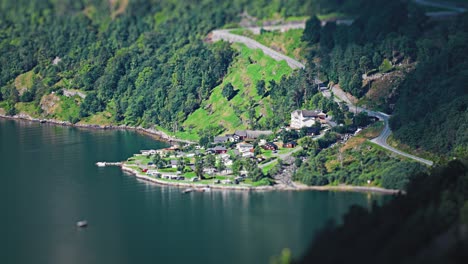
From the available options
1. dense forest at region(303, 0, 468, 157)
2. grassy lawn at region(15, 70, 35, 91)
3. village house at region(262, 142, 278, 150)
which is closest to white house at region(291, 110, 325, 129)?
village house at region(262, 142, 278, 150)

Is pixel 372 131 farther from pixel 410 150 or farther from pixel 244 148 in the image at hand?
pixel 244 148

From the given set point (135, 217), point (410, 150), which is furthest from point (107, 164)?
point (410, 150)

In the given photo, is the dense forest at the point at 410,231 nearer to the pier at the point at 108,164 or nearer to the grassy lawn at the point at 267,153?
the grassy lawn at the point at 267,153

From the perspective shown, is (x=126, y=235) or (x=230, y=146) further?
(x=230, y=146)

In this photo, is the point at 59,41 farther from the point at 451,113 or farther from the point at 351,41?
the point at 451,113

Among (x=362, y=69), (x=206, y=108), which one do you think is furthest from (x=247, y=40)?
(x=362, y=69)

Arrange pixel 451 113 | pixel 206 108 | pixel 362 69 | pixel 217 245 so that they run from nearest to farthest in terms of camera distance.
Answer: pixel 217 245 → pixel 451 113 → pixel 362 69 → pixel 206 108

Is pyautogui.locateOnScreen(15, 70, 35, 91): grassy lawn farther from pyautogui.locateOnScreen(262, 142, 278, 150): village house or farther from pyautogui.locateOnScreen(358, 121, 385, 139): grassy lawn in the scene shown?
pyautogui.locateOnScreen(358, 121, 385, 139): grassy lawn
